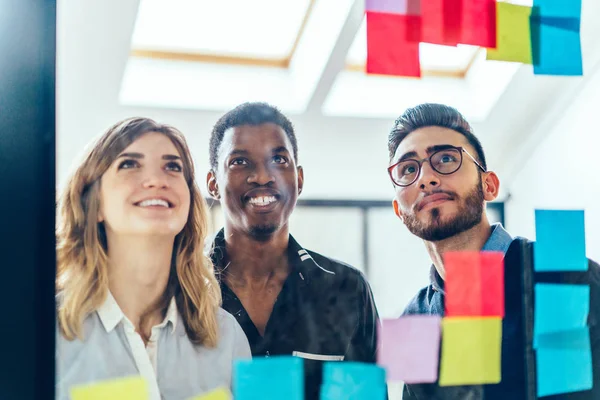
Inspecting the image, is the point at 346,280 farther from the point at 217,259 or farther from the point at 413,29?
the point at 413,29

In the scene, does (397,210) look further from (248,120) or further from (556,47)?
(556,47)

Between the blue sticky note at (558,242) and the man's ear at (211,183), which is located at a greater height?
the man's ear at (211,183)

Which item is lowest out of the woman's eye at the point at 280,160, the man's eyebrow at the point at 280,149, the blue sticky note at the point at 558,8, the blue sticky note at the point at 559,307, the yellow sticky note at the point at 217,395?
the yellow sticky note at the point at 217,395

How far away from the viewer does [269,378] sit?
3.74ft

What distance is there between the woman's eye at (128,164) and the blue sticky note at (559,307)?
2.62ft

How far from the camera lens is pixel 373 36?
1.23 metres

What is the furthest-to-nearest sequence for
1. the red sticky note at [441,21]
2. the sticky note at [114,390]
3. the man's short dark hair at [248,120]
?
the red sticky note at [441,21] < the man's short dark hair at [248,120] < the sticky note at [114,390]

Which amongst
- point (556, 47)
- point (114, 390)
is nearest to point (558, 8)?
point (556, 47)

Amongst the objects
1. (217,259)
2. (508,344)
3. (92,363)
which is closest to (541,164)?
(508,344)

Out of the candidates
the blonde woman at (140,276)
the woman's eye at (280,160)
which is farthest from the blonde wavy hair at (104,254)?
the woman's eye at (280,160)

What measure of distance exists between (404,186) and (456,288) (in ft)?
0.71

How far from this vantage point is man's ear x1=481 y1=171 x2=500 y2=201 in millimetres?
1302

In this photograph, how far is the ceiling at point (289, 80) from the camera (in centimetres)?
112

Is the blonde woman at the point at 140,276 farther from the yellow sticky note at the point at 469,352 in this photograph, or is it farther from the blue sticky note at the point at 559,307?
the blue sticky note at the point at 559,307
